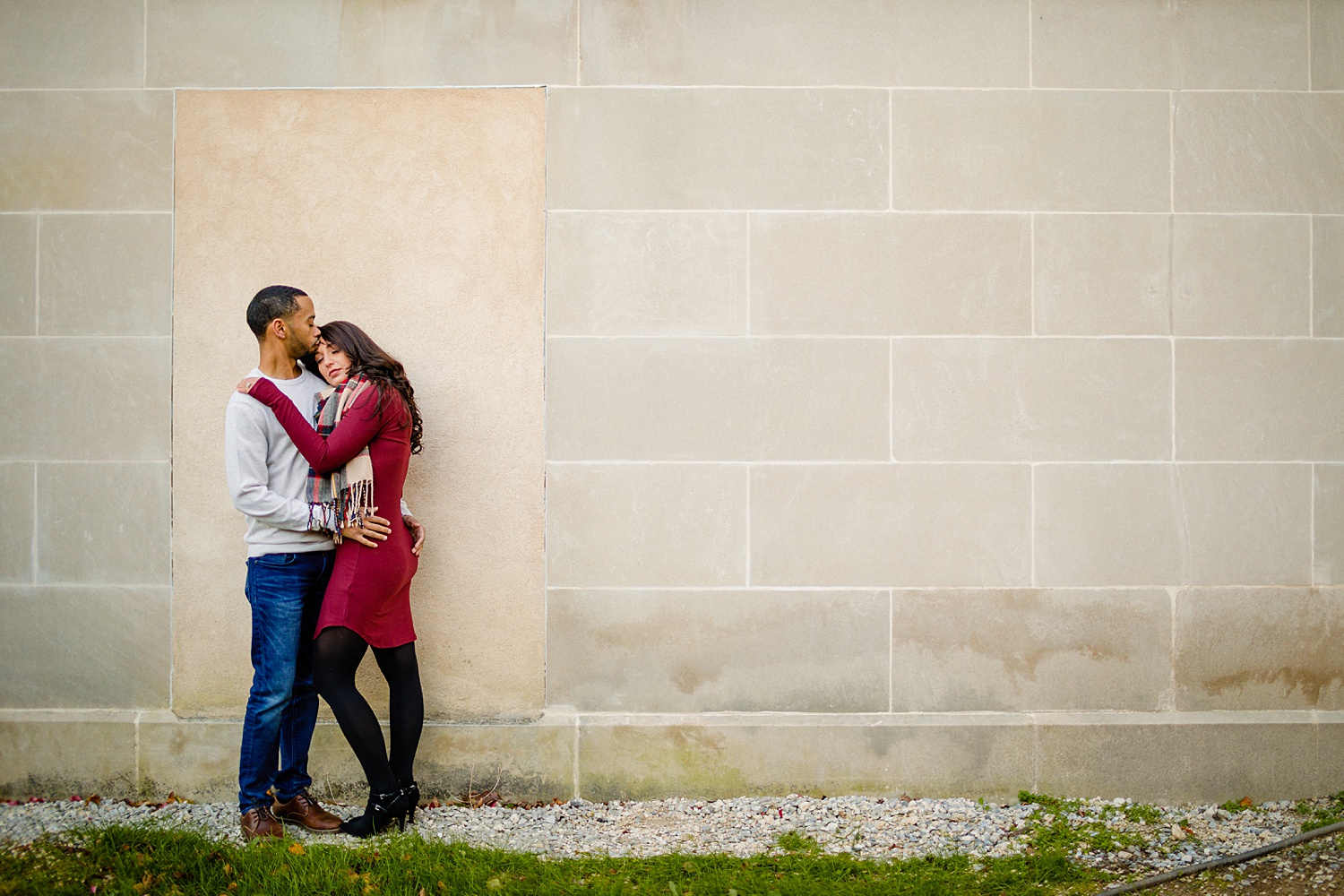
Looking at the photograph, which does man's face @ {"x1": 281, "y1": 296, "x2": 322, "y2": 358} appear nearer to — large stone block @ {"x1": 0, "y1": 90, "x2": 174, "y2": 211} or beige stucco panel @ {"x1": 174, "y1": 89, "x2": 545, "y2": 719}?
beige stucco panel @ {"x1": 174, "y1": 89, "x2": 545, "y2": 719}

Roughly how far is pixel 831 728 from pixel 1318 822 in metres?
2.23

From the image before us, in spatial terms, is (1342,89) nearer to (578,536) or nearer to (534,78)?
(534,78)

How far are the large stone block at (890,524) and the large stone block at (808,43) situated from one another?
6.29 feet

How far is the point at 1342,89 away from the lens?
4375 mm

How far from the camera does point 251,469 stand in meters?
3.67

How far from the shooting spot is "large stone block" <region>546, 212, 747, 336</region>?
14.3 feet

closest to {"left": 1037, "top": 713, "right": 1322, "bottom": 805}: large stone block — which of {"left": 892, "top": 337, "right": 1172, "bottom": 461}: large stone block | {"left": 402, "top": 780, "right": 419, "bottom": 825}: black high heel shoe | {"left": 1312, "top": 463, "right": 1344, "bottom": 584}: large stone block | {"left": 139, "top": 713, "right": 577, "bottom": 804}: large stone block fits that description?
{"left": 1312, "top": 463, "right": 1344, "bottom": 584}: large stone block

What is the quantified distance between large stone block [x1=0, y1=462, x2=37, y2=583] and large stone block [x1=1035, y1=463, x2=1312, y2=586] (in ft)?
16.2

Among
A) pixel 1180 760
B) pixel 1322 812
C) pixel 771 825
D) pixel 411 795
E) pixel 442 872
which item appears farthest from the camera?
pixel 1180 760

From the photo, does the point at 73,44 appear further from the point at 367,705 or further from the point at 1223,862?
the point at 1223,862

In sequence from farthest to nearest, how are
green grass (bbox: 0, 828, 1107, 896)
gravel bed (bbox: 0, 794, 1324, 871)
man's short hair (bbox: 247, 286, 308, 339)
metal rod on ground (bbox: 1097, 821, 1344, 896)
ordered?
gravel bed (bbox: 0, 794, 1324, 871)
man's short hair (bbox: 247, 286, 308, 339)
metal rod on ground (bbox: 1097, 821, 1344, 896)
green grass (bbox: 0, 828, 1107, 896)

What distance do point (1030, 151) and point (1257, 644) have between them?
2.66m

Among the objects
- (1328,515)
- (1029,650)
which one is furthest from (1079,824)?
(1328,515)

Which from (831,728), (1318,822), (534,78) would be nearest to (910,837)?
(831,728)
